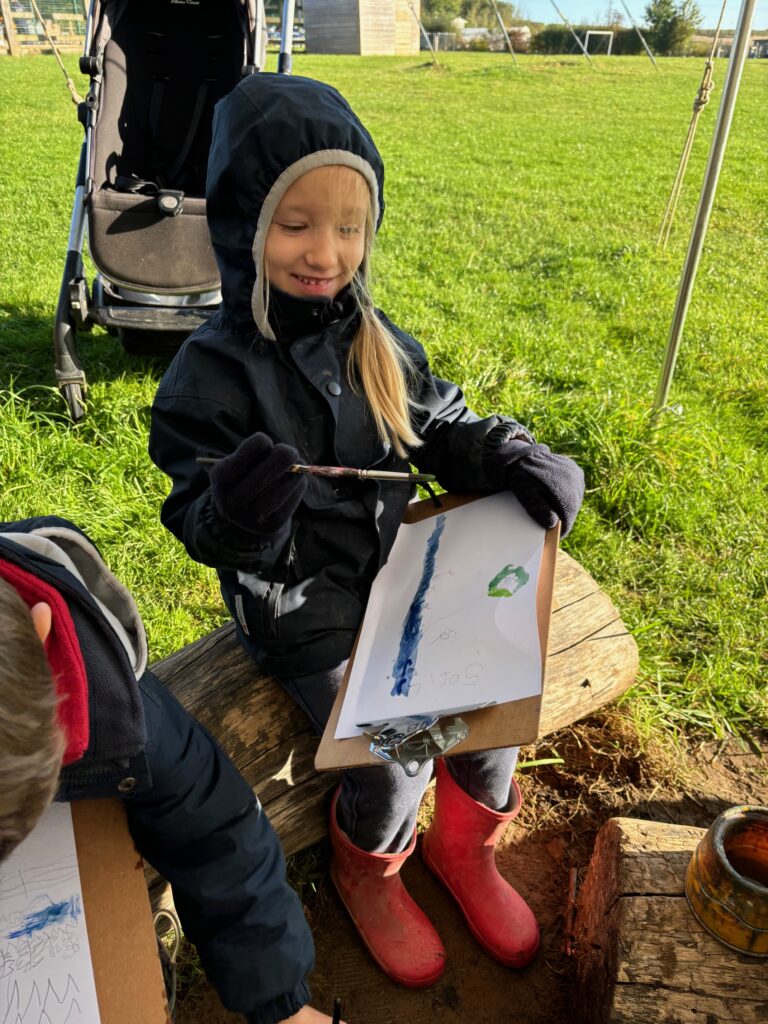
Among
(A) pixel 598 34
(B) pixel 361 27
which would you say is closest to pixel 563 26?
(A) pixel 598 34

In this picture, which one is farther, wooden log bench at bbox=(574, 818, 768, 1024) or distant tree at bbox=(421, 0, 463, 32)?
distant tree at bbox=(421, 0, 463, 32)

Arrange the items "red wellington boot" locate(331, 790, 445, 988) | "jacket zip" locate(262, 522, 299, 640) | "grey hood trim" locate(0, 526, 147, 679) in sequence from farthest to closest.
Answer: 1. "red wellington boot" locate(331, 790, 445, 988)
2. "jacket zip" locate(262, 522, 299, 640)
3. "grey hood trim" locate(0, 526, 147, 679)

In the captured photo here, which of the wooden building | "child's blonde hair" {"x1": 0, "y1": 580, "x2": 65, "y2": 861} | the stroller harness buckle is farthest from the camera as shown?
the wooden building

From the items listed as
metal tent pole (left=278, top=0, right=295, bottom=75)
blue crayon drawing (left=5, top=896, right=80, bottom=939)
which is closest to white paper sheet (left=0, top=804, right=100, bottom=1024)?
blue crayon drawing (left=5, top=896, right=80, bottom=939)

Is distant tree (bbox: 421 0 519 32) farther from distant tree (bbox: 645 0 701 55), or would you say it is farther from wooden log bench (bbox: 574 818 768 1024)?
wooden log bench (bbox: 574 818 768 1024)

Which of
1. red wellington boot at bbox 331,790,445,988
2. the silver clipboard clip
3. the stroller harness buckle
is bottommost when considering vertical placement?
red wellington boot at bbox 331,790,445,988

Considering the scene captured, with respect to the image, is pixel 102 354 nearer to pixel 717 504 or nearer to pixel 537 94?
pixel 717 504

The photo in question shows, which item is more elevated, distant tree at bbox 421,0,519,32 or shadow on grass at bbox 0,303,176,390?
distant tree at bbox 421,0,519,32

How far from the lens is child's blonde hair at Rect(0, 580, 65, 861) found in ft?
3.23

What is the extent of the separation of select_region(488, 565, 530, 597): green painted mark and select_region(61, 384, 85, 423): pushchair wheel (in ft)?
8.35

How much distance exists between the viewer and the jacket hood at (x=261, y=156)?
5.04 ft

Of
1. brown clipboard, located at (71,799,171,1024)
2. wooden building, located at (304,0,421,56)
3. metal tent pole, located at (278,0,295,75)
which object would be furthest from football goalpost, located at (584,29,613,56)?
brown clipboard, located at (71,799,171,1024)

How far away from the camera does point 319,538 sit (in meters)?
1.79

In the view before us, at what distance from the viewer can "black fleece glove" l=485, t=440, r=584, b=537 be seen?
5.69 ft
